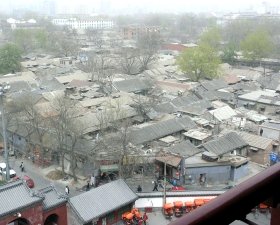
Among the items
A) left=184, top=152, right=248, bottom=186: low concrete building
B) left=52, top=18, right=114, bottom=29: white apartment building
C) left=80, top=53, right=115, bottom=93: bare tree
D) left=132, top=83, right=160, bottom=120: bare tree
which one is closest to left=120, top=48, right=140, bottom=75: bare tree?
left=80, top=53, right=115, bottom=93: bare tree

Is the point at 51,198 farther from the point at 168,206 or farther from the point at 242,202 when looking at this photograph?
the point at 242,202

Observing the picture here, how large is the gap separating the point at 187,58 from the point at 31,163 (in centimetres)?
1419

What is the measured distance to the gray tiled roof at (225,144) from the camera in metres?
12.6

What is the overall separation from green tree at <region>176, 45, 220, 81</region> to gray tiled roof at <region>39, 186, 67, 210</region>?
1781cm

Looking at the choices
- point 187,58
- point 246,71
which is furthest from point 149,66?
point 246,71

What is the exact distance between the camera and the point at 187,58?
2508 cm

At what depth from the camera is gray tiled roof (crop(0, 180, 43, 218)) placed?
303 inches

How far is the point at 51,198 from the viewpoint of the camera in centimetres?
856

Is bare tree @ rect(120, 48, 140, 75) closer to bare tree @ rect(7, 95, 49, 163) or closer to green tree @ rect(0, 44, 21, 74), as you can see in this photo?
green tree @ rect(0, 44, 21, 74)

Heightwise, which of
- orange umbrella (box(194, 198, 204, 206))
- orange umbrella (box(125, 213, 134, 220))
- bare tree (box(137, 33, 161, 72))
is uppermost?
bare tree (box(137, 33, 161, 72))

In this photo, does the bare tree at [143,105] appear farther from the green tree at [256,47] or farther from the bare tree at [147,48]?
the green tree at [256,47]

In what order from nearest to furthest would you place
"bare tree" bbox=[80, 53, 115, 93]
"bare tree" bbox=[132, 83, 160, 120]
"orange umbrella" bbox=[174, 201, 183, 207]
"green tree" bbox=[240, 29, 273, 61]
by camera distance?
"orange umbrella" bbox=[174, 201, 183, 207] < "bare tree" bbox=[132, 83, 160, 120] < "bare tree" bbox=[80, 53, 115, 93] < "green tree" bbox=[240, 29, 273, 61]

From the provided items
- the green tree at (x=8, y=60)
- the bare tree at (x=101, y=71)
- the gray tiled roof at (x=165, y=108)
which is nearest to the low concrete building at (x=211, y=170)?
the gray tiled roof at (x=165, y=108)

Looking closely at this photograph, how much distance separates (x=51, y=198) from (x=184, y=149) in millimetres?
5341
